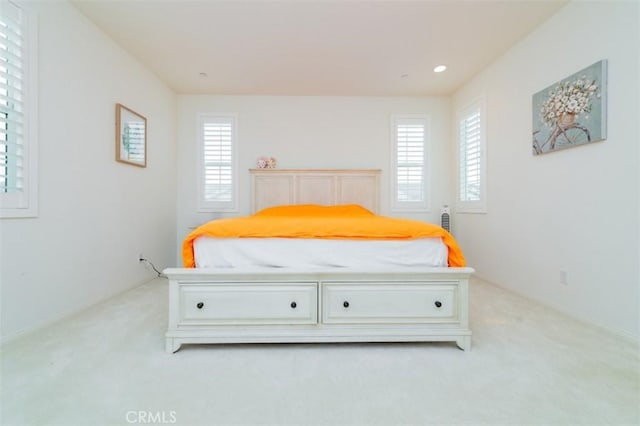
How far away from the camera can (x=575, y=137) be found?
210 centimetres

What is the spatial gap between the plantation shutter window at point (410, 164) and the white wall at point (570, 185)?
0.93 metres

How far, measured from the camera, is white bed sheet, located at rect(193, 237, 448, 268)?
170 centimetres

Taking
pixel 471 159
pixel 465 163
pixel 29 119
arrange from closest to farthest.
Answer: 1. pixel 29 119
2. pixel 471 159
3. pixel 465 163

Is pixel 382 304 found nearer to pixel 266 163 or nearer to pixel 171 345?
pixel 171 345

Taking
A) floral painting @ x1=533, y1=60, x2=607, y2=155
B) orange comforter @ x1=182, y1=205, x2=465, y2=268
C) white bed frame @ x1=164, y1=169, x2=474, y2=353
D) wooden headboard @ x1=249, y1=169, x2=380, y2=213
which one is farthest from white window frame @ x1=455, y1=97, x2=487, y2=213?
white bed frame @ x1=164, y1=169, x2=474, y2=353

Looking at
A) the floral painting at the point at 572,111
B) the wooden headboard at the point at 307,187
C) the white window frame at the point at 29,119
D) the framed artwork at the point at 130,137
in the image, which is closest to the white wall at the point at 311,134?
the wooden headboard at the point at 307,187

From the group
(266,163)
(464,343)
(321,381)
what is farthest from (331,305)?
(266,163)

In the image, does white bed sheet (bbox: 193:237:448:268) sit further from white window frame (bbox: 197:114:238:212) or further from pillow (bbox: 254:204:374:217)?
white window frame (bbox: 197:114:238:212)

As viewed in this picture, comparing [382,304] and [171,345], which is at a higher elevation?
[382,304]

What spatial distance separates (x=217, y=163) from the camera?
3.83 metres

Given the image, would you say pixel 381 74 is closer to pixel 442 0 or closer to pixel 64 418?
pixel 442 0

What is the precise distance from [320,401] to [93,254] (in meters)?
2.39

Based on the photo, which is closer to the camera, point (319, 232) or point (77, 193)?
point (319, 232)

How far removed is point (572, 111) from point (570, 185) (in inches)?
23.0
